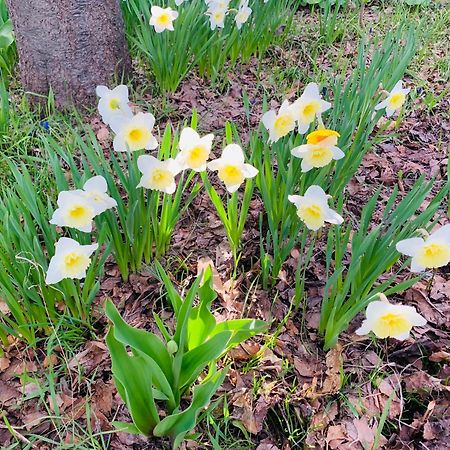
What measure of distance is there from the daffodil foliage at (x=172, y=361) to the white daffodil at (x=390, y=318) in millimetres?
273

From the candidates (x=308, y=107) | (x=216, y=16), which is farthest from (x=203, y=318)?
(x=216, y=16)

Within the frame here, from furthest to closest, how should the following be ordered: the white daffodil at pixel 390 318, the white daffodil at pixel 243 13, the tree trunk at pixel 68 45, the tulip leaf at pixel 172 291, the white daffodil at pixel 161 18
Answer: the white daffodil at pixel 243 13 → the tree trunk at pixel 68 45 → the white daffodil at pixel 161 18 → the tulip leaf at pixel 172 291 → the white daffodil at pixel 390 318

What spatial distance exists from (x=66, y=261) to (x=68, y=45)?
147cm

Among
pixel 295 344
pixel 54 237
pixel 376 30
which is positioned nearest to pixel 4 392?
pixel 54 237

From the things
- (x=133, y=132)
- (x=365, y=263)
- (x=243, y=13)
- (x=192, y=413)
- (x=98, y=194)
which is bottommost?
(x=192, y=413)

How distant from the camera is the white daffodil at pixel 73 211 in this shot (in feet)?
4.26

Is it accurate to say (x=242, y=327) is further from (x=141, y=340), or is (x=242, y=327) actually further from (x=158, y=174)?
(x=158, y=174)

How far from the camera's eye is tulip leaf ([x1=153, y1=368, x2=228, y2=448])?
1109 mm

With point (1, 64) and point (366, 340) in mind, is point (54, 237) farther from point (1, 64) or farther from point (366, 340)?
point (1, 64)

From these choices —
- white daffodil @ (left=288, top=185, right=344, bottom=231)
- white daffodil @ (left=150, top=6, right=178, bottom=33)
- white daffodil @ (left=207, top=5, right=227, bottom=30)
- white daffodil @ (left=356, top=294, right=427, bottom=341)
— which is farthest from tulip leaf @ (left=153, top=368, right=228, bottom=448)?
white daffodil @ (left=207, top=5, right=227, bottom=30)

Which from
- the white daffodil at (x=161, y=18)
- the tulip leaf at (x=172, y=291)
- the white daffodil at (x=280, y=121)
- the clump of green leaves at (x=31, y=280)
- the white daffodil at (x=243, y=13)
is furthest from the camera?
the white daffodil at (x=243, y=13)

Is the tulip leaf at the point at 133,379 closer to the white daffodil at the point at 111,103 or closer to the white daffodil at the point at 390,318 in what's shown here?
the white daffodil at the point at 390,318

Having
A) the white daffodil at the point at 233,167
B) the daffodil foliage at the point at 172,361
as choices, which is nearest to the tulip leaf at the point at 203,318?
the daffodil foliage at the point at 172,361

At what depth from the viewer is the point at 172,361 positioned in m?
1.21
